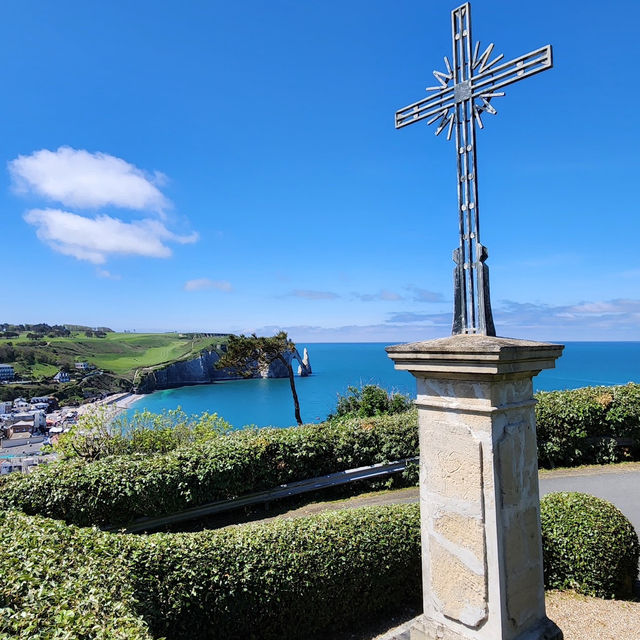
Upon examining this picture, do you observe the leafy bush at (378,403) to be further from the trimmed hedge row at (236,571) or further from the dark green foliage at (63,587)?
the dark green foliage at (63,587)

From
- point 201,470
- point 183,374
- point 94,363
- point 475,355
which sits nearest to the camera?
point 475,355

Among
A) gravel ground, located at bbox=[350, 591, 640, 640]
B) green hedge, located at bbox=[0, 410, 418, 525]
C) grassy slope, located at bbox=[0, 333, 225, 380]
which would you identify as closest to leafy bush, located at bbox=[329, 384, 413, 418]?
green hedge, located at bbox=[0, 410, 418, 525]

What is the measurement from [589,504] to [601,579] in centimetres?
76

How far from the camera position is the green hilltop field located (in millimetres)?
53125

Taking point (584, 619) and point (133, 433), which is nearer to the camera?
point (584, 619)

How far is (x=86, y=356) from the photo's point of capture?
74.3 metres

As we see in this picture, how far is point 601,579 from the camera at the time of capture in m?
4.51

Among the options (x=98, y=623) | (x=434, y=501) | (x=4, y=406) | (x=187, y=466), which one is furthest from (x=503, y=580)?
(x=4, y=406)

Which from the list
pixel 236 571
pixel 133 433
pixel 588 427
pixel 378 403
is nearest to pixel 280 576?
pixel 236 571

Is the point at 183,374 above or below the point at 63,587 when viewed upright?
below

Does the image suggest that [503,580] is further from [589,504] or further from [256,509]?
[256,509]

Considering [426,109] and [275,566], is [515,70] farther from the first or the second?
[275,566]

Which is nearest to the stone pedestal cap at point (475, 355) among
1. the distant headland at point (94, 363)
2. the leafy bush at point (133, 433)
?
the leafy bush at point (133, 433)

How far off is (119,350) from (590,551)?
309 ft
